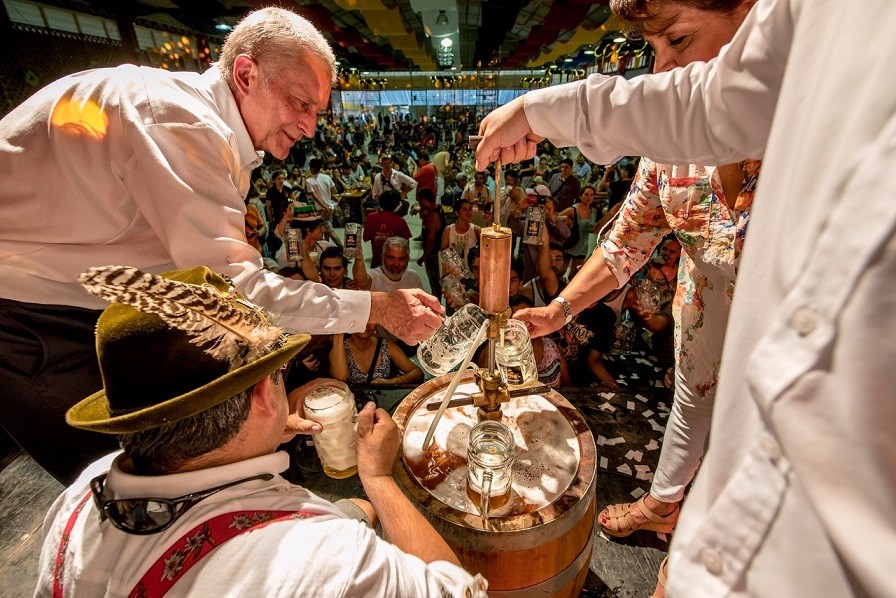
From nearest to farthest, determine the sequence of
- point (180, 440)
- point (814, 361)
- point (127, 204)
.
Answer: point (814, 361) → point (180, 440) → point (127, 204)

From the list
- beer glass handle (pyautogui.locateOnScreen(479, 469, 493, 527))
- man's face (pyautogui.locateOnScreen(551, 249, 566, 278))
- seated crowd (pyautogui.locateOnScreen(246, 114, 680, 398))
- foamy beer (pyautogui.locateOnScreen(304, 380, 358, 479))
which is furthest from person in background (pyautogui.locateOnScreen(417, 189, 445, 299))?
beer glass handle (pyautogui.locateOnScreen(479, 469, 493, 527))

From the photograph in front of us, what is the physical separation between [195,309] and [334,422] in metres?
1.22

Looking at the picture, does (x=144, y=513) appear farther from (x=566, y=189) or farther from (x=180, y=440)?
(x=566, y=189)

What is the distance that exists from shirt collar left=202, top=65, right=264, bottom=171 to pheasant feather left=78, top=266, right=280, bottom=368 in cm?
131

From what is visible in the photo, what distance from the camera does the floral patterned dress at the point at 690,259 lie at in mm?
1704

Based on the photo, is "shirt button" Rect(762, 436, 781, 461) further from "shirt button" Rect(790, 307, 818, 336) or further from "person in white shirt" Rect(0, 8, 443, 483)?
"person in white shirt" Rect(0, 8, 443, 483)

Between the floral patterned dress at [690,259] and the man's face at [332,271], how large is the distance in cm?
338

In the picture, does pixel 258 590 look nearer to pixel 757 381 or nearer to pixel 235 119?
pixel 757 381

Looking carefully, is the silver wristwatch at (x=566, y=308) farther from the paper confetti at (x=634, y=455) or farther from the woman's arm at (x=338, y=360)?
the woman's arm at (x=338, y=360)

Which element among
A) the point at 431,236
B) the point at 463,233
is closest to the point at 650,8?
the point at 463,233

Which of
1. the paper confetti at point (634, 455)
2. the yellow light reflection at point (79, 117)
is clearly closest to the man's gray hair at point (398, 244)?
the paper confetti at point (634, 455)

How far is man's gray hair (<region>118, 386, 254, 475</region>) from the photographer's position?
1.13m

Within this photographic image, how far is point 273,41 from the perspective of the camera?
2.12m

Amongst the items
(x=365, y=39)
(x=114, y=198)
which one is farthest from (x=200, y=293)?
(x=365, y=39)
